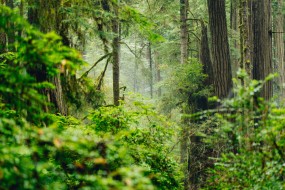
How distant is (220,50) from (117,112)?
5.72 metres

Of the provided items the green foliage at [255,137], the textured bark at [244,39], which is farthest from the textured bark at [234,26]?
the green foliage at [255,137]

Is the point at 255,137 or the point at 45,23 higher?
the point at 45,23

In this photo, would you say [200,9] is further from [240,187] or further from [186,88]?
[240,187]

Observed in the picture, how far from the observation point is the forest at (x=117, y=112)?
2070 millimetres

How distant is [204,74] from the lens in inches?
477

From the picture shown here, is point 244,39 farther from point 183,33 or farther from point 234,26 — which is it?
point 234,26

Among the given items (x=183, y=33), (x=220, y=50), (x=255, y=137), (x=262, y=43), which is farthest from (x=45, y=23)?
(x=183, y=33)

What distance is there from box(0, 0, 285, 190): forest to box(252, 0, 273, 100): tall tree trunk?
0.03 metres

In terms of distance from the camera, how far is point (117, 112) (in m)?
5.75

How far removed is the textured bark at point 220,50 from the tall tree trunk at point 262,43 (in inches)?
40.9

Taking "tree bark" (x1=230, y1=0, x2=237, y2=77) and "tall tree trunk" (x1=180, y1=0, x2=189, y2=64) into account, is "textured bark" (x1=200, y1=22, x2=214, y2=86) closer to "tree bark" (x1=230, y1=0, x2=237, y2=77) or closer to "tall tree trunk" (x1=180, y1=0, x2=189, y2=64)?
"tall tree trunk" (x1=180, y1=0, x2=189, y2=64)

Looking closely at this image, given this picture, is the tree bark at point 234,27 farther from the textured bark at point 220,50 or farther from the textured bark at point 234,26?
the textured bark at point 220,50

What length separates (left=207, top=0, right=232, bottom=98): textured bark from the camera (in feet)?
34.2

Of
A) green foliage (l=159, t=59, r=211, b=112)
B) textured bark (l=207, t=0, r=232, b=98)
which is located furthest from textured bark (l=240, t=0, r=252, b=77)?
green foliage (l=159, t=59, r=211, b=112)
